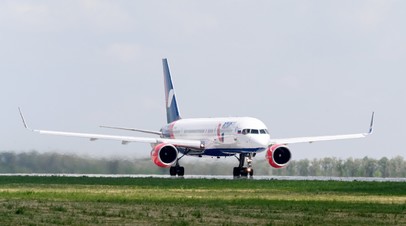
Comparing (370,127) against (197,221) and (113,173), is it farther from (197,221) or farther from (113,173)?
(197,221)

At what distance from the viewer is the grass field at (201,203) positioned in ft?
126

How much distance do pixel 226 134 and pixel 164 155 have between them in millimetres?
4048

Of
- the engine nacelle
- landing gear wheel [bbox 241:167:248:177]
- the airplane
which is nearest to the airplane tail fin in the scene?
the airplane

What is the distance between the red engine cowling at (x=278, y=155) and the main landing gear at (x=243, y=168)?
158cm

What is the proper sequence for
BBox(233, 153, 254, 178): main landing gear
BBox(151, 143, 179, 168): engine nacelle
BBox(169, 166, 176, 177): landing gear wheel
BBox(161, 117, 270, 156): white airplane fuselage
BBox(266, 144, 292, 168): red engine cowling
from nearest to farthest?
BBox(161, 117, 270, 156): white airplane fuselage → BBox(233, 153, 254, 178): main landing gear → BBox(151, 143, 179, 168): engine nacelle → BBox(266, 144, 292, 168): red engine cowling → BBox(169, 166, 176, 177): landing gear wheel

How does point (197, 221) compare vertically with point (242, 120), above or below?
below

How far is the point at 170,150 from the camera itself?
3278 inches

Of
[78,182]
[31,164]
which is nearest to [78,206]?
[78,182]

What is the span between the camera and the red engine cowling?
8400 cm

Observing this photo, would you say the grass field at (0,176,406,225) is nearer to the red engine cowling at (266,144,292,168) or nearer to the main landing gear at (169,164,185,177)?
the red engine cowling at (266,144,292,168)

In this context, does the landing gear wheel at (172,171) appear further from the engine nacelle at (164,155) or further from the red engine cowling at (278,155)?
the red engine cowling at (278,155)

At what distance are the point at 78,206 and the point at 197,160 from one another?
1746 inches

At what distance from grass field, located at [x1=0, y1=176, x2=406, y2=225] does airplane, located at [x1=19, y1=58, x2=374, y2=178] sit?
14184mm

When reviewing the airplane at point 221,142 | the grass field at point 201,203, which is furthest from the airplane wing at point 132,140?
the grass field at point 201,203
